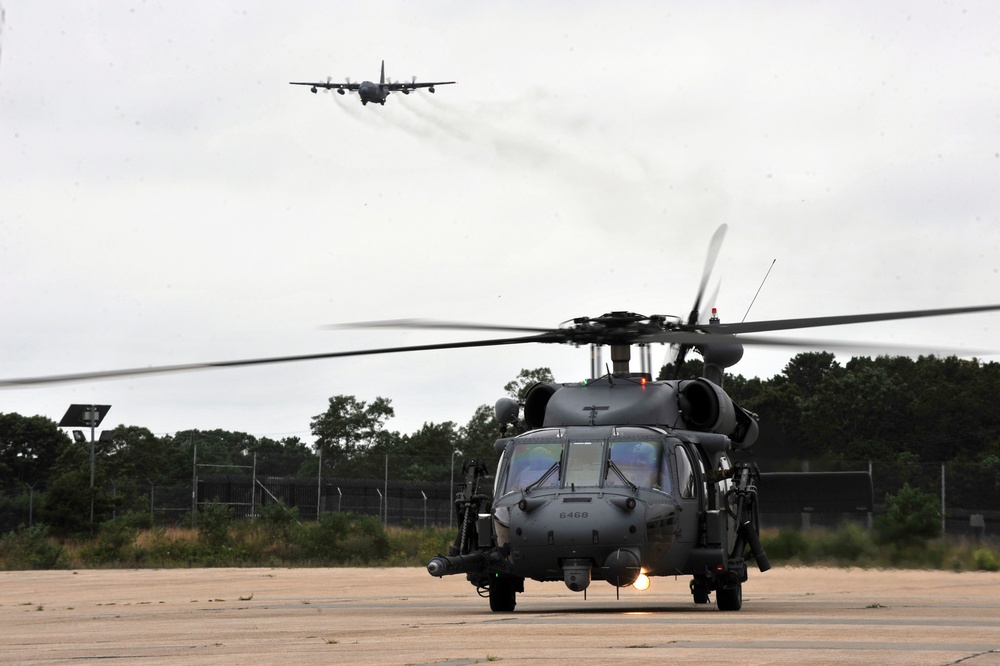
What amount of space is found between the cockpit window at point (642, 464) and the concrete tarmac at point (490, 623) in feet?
5.13

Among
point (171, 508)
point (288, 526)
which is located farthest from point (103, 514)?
point (288, 526)

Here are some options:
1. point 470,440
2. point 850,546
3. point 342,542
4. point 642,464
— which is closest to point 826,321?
point 642,464

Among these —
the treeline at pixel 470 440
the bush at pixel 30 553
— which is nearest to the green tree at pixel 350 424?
the treeline at pixel 470 440

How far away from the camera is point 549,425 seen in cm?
1839

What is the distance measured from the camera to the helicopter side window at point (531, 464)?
55.9 ft

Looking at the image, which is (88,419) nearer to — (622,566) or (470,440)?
(470,440)

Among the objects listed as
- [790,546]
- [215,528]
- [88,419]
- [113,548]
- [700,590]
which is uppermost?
[88,419]

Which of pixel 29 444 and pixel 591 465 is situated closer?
pixel 591 465

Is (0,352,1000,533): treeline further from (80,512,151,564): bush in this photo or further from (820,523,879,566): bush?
(820,523,879,566): bush

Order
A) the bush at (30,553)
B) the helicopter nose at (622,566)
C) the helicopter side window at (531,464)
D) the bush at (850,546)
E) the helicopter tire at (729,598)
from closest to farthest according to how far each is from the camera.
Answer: the helicopter nose at (622,566), the helicopter side window at (531,464), the helicopter tire at (729,598), the bush at (850,546), the bush at (30,553)

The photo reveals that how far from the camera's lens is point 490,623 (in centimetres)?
1477

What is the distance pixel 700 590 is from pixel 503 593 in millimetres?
2801

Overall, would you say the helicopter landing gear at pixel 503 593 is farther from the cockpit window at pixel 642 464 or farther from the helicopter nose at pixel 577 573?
the cockpit window at pixel 642 464

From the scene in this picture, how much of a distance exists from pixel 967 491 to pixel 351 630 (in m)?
31.5
